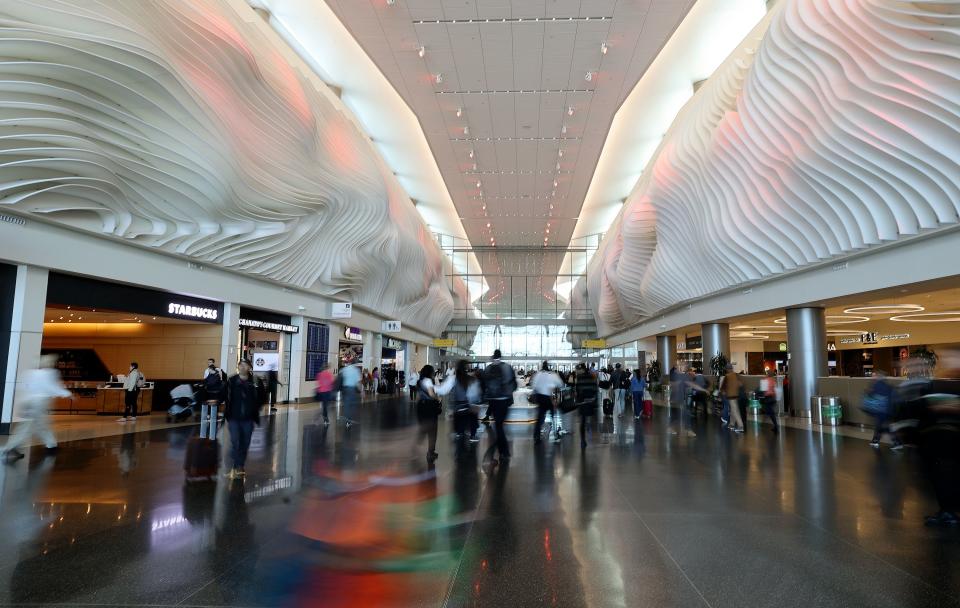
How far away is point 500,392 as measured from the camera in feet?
28.7

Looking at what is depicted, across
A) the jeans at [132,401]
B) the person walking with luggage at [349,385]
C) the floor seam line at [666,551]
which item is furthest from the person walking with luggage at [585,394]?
the jeans at [132,401]

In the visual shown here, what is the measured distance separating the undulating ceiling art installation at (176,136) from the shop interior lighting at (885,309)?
19724 mm

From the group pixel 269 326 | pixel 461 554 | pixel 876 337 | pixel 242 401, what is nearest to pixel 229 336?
pixel 269 326

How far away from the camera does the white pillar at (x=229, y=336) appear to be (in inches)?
684

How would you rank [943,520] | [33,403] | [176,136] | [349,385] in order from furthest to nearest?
[349,385] → [176,136] → [33,403] → [943,520]

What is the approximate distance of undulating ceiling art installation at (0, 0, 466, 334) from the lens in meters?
9.60

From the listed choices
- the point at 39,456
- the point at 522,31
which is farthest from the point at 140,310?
the point at 522,31

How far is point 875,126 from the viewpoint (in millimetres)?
11047

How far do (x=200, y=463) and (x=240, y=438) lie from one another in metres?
0.62

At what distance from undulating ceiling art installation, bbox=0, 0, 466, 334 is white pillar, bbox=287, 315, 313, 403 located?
6.67 feet

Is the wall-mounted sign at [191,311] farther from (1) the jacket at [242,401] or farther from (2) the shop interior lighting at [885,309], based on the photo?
(2) the shop interior lighting at [885,309]

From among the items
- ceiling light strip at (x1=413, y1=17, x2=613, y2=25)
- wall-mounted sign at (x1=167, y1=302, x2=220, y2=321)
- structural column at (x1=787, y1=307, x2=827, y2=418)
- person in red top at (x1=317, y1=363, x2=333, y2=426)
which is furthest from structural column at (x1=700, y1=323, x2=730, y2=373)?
wall-mounted sign at (x1=167, y1=302, x2=220, y2=321)

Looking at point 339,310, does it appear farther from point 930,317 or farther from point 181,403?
point 930,317

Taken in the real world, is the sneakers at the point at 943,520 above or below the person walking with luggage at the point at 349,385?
below
